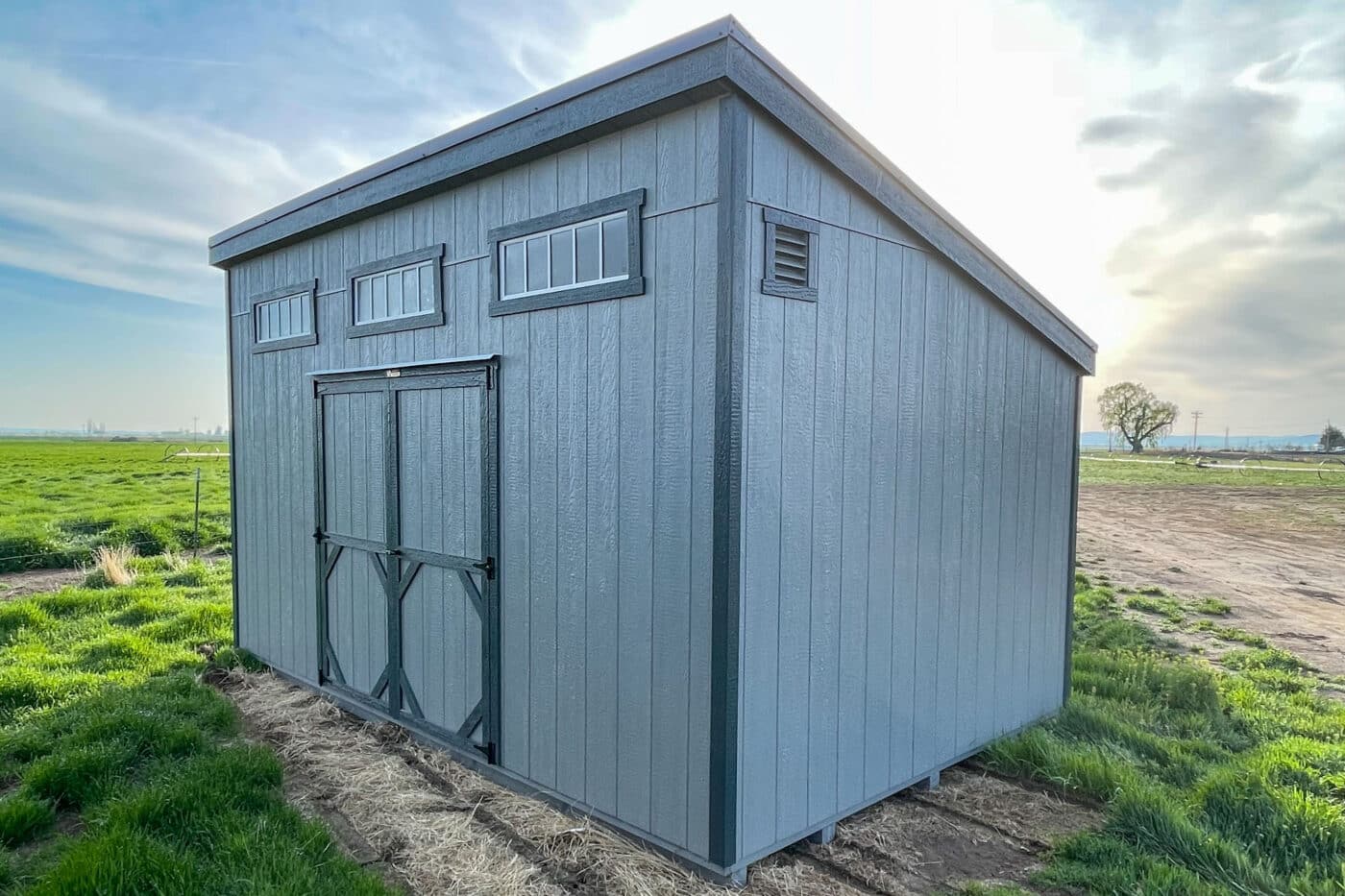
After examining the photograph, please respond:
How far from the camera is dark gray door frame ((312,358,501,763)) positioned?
12.3ft

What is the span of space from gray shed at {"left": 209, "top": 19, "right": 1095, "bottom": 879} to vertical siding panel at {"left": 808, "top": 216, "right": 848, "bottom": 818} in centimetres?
2

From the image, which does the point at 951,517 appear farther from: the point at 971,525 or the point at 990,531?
the point at 990,531

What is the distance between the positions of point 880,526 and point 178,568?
991cm

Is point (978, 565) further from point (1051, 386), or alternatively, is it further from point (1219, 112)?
point (1219, 112)

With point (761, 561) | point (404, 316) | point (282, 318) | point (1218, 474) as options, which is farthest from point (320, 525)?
point (1218, 474)

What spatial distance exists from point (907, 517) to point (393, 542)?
10.2ft

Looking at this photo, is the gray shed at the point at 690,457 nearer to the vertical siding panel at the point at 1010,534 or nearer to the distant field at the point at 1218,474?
the vertical siding panel at the point at 1010,534

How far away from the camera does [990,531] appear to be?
4223mm

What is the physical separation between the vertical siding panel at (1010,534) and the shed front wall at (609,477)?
244cm

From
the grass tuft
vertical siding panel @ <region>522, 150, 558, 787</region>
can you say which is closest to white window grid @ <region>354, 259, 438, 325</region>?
vertical siding panel @ <region>522, 150, 558, 787</region>

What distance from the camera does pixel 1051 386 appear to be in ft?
15.4

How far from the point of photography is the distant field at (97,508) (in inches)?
411

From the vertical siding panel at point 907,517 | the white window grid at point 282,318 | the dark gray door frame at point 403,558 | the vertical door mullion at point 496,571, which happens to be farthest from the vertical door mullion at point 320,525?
the vertical siding panel at point 907,517

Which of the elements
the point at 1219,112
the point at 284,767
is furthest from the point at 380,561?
the point at 1219,112
